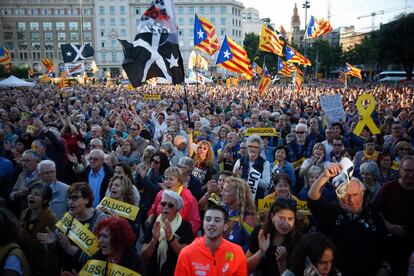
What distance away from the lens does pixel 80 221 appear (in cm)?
360

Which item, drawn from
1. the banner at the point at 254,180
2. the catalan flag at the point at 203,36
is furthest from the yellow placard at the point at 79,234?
the catalan flag at the point at 203,36

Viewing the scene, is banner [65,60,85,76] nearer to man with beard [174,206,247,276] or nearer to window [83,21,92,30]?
man with beard [174,206,247,276]

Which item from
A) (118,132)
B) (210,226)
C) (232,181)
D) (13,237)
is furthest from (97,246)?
(118,132)

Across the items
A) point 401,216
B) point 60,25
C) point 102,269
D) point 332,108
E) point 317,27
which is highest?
point 60,25

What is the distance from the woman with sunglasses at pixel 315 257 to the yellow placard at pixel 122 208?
188cm

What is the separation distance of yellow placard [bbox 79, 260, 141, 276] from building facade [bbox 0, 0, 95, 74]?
103 meters

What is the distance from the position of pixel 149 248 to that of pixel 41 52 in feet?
356

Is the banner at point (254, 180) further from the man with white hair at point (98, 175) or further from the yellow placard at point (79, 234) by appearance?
the yellow placard at point (79, 234)

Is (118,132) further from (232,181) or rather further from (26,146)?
(232,181)

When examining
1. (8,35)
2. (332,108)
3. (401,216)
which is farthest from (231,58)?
(8,35)

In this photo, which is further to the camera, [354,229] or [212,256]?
[354,229]

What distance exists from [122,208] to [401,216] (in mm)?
2869

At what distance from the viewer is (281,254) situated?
295 centimetres

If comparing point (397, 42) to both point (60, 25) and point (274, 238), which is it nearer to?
point (274, 238)
